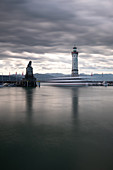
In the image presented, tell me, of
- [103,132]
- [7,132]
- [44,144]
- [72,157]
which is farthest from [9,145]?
[103,132]

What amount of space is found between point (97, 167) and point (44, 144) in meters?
3.44

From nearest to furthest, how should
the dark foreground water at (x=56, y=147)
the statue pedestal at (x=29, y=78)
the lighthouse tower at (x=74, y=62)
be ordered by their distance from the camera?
the dark foreground water at (x=56, y=147), the statue pedestal at (x=29, y=78), the lighthouse tower at (x=74, y=62)

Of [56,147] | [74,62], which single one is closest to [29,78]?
[74,62]

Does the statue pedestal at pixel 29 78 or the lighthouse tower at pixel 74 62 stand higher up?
the lighthouse tower at pixel 74 62

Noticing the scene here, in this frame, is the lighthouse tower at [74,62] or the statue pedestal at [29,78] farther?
the lighthouse tower at [74,62]

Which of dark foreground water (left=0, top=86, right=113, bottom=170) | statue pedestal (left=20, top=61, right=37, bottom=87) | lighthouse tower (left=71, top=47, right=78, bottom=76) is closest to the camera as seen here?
dark foreground water (left=0, top=86, right=113, bottom=170)

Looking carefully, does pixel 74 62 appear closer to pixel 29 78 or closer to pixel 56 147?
pixel 29 78

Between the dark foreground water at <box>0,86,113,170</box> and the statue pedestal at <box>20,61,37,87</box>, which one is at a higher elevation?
the statue pedestal at <box>20,61,37,87</box>

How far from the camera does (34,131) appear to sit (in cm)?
1302

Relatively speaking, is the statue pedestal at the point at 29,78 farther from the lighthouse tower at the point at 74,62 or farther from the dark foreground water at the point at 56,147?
the dark foreground water at the point at 56,147

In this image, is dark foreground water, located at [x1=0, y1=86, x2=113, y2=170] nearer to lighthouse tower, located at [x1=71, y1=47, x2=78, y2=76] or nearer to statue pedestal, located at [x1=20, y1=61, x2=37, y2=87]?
statue pedestal, located at [x1=20, y1=61, x2=37, y2=87]

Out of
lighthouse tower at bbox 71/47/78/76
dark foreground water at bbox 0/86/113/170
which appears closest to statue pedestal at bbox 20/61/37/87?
lighthouse tower at bbox 71/47/78/76

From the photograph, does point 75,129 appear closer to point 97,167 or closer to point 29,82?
point 97,167

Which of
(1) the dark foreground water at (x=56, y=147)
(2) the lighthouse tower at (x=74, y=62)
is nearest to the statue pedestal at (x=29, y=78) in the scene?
(2) the lighthouse tower at (x=74, y=62)
